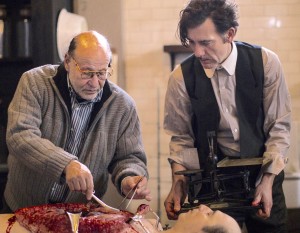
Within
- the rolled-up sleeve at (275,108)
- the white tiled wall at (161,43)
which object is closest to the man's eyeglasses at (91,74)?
the rolled-up sleeve at (275,108)

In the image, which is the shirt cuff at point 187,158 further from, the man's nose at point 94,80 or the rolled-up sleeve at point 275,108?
the man's nose at point 94,80

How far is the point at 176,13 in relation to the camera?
346 centimetres

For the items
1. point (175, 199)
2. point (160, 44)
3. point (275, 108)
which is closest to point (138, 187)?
point (175, 199)

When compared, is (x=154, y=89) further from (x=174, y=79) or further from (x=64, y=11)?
(x=174, y=79)

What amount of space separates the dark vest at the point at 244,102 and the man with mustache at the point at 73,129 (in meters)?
0.26

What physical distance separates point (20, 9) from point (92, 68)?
1.67 m

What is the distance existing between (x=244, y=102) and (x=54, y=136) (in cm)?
74

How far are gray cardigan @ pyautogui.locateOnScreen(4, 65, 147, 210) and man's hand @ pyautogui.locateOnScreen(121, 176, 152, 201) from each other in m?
0.07

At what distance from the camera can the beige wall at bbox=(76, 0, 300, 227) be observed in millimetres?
3438

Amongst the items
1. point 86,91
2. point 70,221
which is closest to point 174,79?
point 86,91

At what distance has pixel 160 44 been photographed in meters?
3.47

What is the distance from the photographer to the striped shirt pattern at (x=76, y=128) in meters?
2.01

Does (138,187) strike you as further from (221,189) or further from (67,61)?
(67,61)

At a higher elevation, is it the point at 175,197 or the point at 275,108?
the point at 275,108
